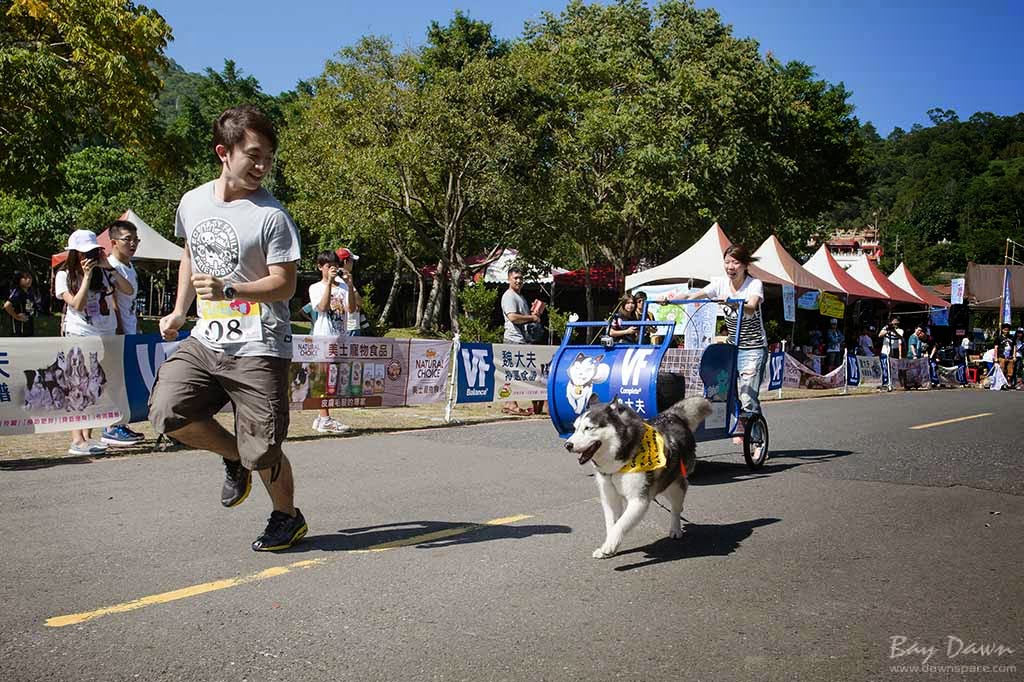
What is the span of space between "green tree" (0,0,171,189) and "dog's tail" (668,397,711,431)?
1491cm

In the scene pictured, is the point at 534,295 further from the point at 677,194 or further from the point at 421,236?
the point at 677,194

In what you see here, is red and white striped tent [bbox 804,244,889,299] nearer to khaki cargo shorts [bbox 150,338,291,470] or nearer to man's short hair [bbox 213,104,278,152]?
man's short hair [bbox 213,104,278,152]

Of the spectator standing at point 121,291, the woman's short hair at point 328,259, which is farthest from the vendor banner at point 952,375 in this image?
the spectator standing at point 121,291

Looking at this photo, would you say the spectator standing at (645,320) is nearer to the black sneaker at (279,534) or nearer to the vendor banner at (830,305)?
the black sneaker at (279,534)

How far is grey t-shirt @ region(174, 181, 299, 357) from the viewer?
4488 millimetres

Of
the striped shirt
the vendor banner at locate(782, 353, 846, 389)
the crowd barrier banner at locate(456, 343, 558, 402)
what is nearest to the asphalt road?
the striped shirt

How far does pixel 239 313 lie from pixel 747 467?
5.60m

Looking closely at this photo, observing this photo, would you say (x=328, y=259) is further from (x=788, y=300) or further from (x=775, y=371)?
(x=788, y=300)

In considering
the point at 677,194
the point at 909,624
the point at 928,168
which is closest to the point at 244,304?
the point at 909,624

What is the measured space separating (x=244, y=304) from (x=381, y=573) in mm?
1587

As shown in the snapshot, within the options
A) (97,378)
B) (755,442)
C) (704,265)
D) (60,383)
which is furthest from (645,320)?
(704,265)

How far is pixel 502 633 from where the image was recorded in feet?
12.4

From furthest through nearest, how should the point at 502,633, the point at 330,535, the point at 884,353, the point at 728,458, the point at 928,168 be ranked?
the point at 928,168 < the point at 884,353 < the point at 728,458 < the point at 330,535 < the point at 502,633

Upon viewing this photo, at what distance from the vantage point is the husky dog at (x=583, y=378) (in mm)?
7887
